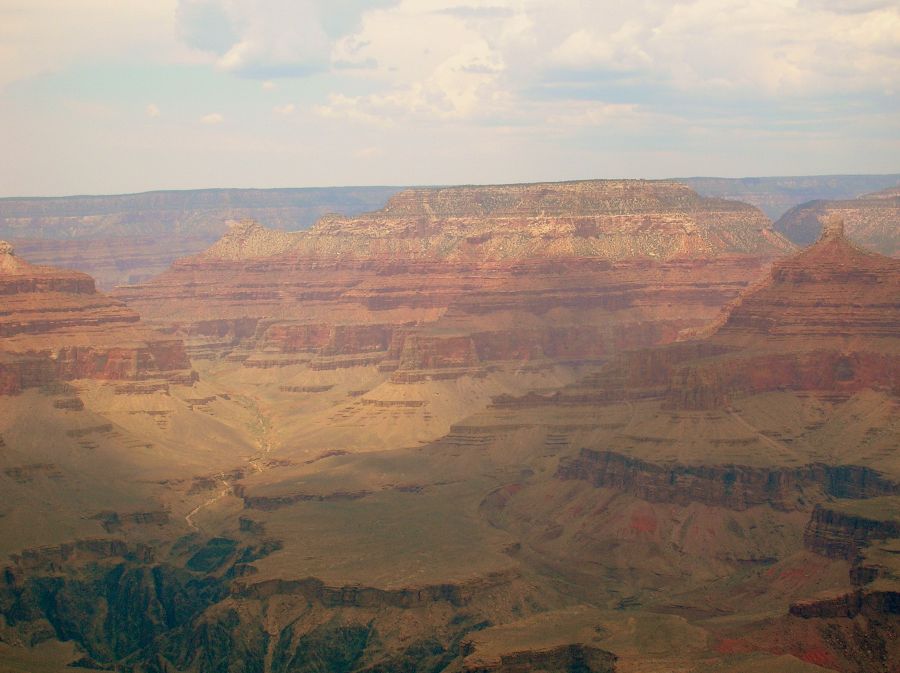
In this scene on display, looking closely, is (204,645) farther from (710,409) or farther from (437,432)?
(437,432)

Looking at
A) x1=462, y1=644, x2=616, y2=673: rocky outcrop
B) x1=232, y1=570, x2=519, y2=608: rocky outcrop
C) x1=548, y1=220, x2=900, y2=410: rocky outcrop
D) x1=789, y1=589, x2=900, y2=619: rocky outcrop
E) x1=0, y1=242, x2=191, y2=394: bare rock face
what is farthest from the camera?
x1=0, y1=242, x2=191, y2=394: bare rock face

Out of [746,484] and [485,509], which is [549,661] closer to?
[746,484]

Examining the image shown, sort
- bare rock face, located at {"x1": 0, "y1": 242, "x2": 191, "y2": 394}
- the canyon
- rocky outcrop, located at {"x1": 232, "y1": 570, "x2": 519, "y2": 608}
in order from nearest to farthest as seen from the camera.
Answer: the canyon < rocky outcrop, located at {"x1": 232, "y1": 570, "x2": 519, "y2": 608} < bare rock face, located at {"x1": 0, "y1": 242, "x2": 191, "y2": 394}

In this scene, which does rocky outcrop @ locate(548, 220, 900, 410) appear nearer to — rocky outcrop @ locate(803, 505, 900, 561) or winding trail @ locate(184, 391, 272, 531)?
rocky outcrop @ locate(803, 505, 900, 561)

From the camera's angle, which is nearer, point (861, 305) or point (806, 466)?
point (806, 466)

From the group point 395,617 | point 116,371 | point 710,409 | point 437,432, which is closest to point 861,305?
point 710,409

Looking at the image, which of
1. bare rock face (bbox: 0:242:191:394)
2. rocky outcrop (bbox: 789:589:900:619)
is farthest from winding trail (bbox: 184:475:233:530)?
rocky outcrop (bbox: 789:589:900:619)
